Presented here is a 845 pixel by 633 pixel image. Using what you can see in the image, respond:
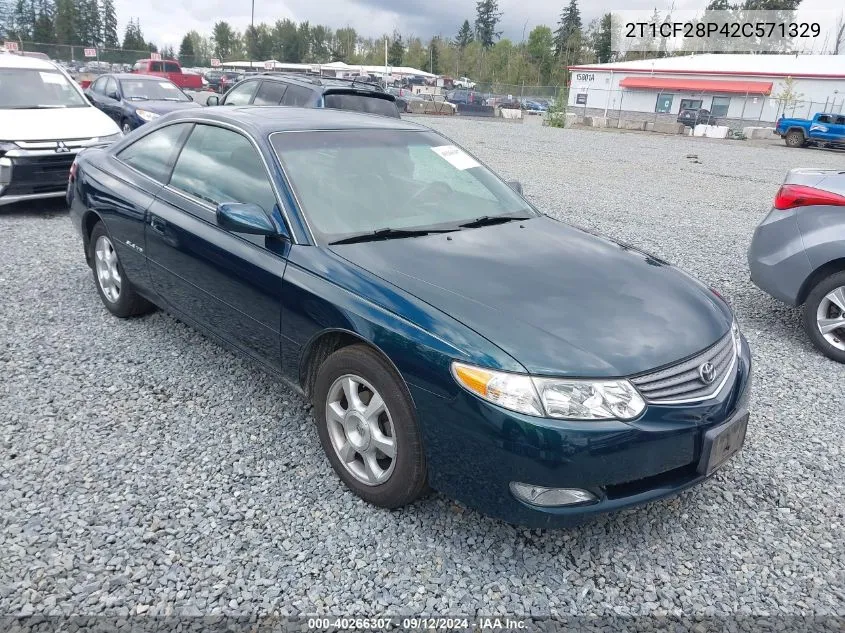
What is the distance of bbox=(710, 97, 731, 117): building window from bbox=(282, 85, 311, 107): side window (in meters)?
41.4

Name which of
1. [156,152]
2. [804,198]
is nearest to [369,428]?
[156,152]

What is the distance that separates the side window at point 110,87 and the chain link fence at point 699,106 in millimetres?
28415

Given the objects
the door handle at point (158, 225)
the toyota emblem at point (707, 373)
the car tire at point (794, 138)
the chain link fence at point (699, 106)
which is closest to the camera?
the toyota emblem at point (707, 373)

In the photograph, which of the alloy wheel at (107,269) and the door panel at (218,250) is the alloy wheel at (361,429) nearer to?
the door panel at (218,250)

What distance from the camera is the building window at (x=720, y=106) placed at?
140 ft

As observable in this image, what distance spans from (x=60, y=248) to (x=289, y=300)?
4.59 meters

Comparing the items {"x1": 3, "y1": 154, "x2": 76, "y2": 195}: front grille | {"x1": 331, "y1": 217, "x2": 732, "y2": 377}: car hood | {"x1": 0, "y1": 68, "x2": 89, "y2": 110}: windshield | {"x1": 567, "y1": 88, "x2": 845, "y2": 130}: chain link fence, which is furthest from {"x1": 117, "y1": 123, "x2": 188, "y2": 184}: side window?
{"x1": 567, "y1": 88, "x2": 845, "y2": 130}: chain link fence

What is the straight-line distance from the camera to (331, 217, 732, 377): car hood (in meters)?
2.37

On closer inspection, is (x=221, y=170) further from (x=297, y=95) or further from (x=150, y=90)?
(x=150, y=90)

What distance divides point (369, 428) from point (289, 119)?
196 cm

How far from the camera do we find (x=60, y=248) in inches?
249

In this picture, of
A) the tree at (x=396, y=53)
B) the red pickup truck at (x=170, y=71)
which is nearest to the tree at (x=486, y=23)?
the tree at (x=396, y=53)

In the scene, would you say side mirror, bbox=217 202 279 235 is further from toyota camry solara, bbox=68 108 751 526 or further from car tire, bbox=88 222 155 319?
car tire, bbox=88 222 155 319

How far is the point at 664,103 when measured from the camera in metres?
45.3
